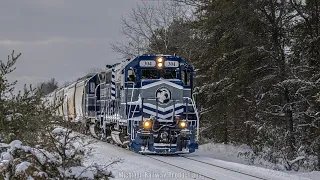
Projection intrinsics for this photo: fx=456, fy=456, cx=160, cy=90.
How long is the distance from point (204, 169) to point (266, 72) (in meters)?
9.62

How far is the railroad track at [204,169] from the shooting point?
12523mm

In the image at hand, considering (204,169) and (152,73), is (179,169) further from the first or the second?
(152,73)

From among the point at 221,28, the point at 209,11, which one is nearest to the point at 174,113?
the point at 221,28

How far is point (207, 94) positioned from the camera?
25.3 meters

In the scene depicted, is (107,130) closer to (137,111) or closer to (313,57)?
(137,111)

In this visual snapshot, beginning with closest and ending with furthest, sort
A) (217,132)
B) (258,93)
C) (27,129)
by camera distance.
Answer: (27,129), (258,93), (217,132)

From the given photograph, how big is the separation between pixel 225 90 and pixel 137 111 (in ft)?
21.9

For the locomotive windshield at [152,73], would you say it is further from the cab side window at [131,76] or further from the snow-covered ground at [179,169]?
the snow-covered ground at [179,169]

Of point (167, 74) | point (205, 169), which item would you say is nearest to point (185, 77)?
point (167, 74)

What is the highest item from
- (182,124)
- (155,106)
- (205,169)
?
(155,106)

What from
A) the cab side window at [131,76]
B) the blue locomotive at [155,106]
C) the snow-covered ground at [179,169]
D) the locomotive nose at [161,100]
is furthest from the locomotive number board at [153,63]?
the snow-covered ground at [179,169]

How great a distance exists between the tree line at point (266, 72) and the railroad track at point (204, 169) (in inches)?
120

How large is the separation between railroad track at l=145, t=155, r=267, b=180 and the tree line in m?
3.06

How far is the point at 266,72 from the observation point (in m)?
22.4
